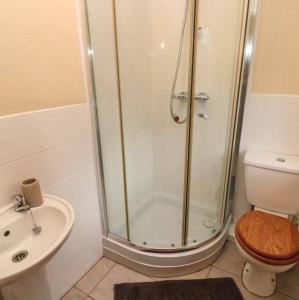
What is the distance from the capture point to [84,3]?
1307 millimetres

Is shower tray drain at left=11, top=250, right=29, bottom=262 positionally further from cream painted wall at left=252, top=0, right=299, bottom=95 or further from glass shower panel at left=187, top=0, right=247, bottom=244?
cream painted wall at left=252, top=0, right=299, bottom=95

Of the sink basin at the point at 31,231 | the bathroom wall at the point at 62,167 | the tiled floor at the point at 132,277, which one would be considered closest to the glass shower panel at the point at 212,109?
the tiled floor at the point at 132,277

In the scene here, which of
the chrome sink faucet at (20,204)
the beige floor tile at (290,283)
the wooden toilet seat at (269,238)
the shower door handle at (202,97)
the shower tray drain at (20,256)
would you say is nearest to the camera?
the shower tray drain at (20,256)

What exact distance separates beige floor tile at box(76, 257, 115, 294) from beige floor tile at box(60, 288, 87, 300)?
3 cm

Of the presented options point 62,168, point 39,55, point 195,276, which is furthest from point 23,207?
point 195,276

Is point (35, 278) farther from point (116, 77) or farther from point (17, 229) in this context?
point (116, 77)

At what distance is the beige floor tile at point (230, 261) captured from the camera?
168cm

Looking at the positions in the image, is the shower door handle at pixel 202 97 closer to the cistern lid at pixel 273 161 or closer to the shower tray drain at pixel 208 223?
the cistern lid at pixel 273 161

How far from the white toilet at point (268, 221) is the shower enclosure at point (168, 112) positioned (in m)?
0.26

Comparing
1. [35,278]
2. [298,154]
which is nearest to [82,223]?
[35,278]

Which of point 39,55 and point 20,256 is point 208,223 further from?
point 39,55

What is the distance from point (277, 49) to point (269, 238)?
1.18 m

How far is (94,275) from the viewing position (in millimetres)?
1656

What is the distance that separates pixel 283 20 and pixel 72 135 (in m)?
1.48
